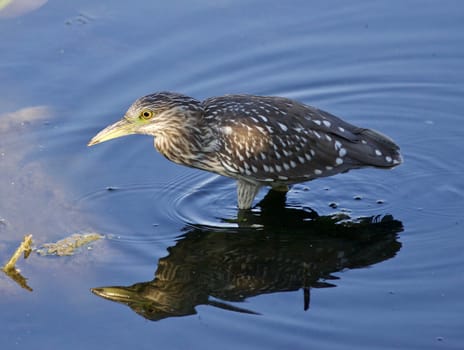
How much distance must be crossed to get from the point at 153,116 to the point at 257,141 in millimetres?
1032

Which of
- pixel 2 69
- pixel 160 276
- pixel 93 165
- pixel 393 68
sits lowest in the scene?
pixel 160 276

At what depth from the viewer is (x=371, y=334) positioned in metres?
7.84

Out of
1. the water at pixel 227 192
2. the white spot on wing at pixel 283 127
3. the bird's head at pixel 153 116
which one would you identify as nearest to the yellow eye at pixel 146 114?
the bird's head at pixel 153 116

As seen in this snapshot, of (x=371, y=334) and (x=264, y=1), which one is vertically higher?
(x=264, y=1)

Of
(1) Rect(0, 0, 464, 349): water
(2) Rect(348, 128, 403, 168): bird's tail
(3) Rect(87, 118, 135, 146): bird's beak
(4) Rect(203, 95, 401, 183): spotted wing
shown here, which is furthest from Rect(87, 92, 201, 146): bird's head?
(2) Rect(348, 128, 403, 168): bird's tail

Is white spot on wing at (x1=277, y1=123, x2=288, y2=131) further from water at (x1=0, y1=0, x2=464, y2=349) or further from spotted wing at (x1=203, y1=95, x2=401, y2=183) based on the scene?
water at (x1=0, y1=0, x2=464, y2=349)

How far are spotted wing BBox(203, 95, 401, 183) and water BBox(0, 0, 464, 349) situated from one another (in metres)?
0.45

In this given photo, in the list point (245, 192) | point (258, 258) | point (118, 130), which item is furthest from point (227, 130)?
point (258, 258)

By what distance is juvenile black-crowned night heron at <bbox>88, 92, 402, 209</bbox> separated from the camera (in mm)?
9648

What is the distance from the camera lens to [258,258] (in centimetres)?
915

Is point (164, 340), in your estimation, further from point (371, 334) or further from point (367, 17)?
point (367, 17)

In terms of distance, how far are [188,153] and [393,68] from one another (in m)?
3.51

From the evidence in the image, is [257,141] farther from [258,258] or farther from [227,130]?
[258,258]

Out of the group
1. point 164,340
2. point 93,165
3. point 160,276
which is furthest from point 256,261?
point 93,165
